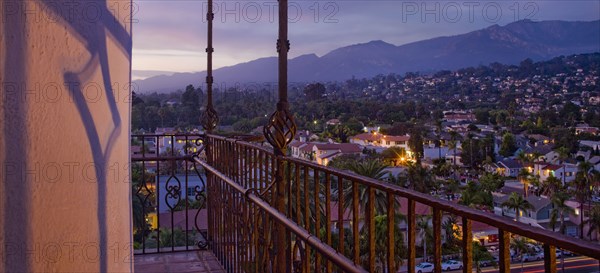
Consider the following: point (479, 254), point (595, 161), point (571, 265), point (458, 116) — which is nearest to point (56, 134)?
point (571, 265)

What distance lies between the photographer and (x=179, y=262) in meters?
5.02

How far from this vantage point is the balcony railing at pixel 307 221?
125 centimetres

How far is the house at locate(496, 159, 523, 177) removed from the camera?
191 ft

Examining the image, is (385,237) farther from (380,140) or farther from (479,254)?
(380,140)

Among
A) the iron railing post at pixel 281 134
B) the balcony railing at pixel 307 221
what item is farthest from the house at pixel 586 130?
the iron railing post at pixel 281 134

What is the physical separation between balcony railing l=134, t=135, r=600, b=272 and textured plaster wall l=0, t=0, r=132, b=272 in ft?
2.58

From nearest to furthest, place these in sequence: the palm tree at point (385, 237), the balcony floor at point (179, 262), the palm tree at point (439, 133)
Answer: the palm tree at point (385, 237) → the balcony floor at point (179, 262) → the palm tree at point (439, 133)

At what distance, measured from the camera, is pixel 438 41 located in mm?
125000

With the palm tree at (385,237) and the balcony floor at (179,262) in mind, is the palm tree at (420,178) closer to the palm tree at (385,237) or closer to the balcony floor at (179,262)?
the palm tree at (385,237)

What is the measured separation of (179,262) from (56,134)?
3.60 metres

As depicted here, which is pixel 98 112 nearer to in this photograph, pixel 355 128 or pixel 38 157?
pixel 38 157

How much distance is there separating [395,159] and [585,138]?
2161 cm

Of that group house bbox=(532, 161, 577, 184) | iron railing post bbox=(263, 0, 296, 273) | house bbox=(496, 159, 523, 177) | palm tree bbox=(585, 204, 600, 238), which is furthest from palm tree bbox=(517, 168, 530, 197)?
iron railing post bbox=(263, 0, 296, 273)

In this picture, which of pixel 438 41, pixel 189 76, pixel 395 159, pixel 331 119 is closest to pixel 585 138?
pixel 395 159
